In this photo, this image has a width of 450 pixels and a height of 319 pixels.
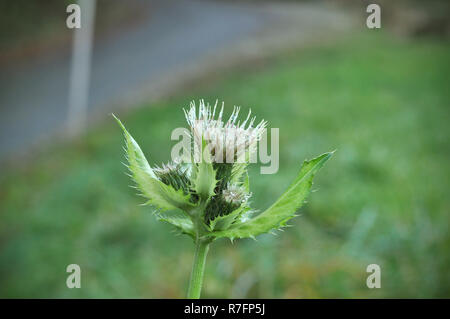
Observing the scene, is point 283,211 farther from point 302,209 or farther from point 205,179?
point 302,209

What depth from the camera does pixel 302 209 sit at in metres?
4.36

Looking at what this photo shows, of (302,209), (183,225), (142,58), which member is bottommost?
(183,225)

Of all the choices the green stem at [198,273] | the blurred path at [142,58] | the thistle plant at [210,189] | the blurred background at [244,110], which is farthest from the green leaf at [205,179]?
the blurred path at [142,58]

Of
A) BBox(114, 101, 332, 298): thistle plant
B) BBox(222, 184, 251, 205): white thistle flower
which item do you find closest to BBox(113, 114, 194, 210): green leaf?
BBox(114, 101, 332, 298): thistle plant

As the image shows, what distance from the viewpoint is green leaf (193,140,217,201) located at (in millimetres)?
1021

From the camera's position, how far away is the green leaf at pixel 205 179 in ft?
3.35

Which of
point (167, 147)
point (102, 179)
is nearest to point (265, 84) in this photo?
point (167, 147)

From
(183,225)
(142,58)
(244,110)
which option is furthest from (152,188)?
(142,58)

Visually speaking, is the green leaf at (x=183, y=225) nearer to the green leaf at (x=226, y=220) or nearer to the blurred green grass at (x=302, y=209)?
the green leaf at (x=226, y=220)

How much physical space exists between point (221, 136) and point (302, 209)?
3.43 meters

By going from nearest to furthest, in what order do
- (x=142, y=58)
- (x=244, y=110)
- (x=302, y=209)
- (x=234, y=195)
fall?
(x=234, y=195), (x=302, y=209), (x=244, y=110), (x=142, y=58)

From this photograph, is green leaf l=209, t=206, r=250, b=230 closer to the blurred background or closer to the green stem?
the green stem
